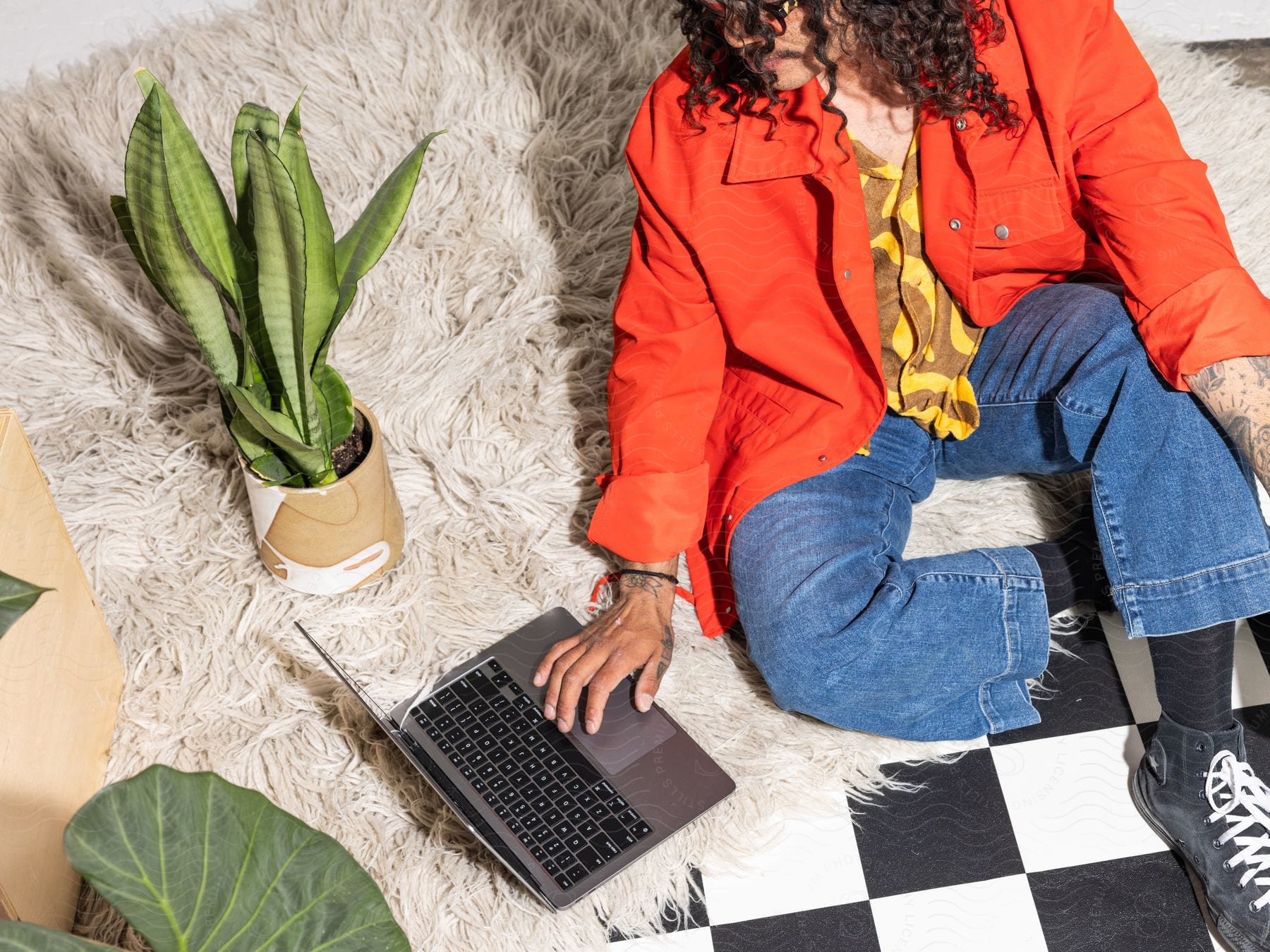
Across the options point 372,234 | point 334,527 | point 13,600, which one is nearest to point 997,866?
point 334,527

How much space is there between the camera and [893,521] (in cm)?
130

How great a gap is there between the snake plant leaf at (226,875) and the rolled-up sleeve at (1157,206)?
0.85m

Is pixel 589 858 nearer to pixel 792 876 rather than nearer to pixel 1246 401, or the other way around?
pixel 792 876

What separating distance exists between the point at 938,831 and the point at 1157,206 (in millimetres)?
649

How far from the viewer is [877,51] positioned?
1.07m

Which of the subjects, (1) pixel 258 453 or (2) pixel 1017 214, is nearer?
(2) pixel 1017 214

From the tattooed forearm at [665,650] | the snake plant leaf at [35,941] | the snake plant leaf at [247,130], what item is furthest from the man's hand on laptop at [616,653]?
the snake plant leaf at [35,941]

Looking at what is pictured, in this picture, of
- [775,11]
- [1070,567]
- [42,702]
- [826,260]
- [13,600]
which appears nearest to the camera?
[13,600]

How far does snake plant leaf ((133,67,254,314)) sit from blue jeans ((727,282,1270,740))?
57 cm

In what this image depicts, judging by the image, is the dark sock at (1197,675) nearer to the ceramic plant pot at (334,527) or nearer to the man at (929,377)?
the man at (929,377)

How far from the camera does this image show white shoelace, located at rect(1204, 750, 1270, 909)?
1.15m

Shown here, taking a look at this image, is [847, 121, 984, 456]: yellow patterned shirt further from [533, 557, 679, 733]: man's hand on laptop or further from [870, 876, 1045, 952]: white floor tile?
[870, 876, 1045, 952]: white floor tile

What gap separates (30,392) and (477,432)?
0.58 metres

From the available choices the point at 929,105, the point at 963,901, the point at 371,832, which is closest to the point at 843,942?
the point at 963,901
